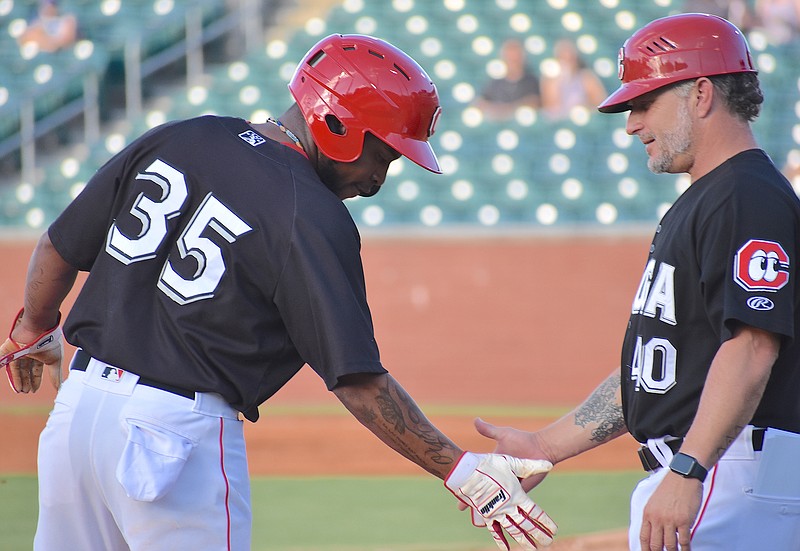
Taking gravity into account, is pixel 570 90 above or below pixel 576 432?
above

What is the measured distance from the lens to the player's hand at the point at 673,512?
235cm

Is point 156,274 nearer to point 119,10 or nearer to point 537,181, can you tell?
point 537,181

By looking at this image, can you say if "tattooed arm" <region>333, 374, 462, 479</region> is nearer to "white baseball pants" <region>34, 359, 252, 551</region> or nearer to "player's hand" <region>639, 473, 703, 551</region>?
"white baseball pants" <region>34, 359, 252, 551</region>

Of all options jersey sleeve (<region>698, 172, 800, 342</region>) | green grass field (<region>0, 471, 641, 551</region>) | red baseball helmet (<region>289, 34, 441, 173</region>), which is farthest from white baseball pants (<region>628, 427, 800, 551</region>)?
green grass field (<region>0, 471, 641, 551</region>)

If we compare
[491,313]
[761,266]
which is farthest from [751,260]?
[491,313]

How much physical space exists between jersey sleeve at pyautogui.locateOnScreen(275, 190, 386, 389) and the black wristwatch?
2.50ft

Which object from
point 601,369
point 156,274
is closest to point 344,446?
point 601,369

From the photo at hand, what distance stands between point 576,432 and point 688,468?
36.5 inches

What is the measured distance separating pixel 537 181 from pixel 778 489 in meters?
10.5

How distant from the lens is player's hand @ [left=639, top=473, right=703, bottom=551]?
2.35 metres

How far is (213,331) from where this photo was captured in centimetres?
258

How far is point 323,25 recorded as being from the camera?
1430 cm

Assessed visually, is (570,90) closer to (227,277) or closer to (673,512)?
(227,277)

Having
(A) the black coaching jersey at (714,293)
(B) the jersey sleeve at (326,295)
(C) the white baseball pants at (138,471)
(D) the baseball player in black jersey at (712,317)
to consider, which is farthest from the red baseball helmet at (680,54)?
(C) the white baseball pants at (138,471)
